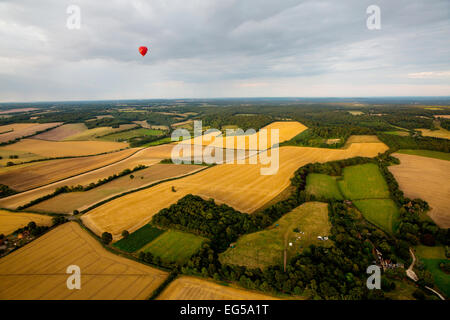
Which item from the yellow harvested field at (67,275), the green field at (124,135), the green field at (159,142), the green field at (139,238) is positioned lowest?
the yellow harvested field at (67,275)

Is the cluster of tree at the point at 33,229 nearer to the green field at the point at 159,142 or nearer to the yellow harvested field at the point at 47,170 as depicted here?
the yellow harvested field at the point at 47,170

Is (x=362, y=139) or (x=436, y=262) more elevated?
(x=362, y=139)

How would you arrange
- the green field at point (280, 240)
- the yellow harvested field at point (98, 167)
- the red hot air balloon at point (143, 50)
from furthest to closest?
the yellow harvested field at point (98, 167) < the red hot air balloon at point (143, 50) < the green field at point (280, 240)

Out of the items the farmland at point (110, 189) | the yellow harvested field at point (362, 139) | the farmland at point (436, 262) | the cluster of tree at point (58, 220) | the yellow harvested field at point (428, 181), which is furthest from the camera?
the yellow harvested field at point (362, 139)

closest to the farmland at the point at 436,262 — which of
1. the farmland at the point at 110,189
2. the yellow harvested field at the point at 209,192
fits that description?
the yellow harvested field at the point at 209,192

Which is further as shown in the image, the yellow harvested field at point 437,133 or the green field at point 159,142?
the green field at point 159,142

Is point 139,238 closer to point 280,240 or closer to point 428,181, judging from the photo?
point 280,240

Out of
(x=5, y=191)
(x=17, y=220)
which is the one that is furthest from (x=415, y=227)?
(x=5, y=191)

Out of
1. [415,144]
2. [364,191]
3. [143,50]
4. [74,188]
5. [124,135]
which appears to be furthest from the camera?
[124,135]
